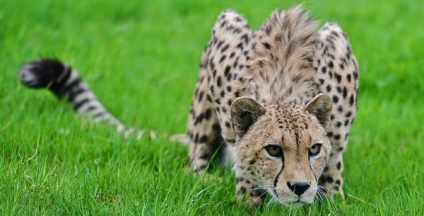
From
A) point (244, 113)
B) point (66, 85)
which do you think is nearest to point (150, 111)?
point (66, 85)

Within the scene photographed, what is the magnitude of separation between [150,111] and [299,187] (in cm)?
241

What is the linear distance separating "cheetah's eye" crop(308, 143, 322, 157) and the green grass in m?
0.30

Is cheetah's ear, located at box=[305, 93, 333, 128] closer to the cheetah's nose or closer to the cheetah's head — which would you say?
the cheetah's head

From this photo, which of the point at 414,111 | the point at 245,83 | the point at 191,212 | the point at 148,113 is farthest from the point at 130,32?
the point at 191,212

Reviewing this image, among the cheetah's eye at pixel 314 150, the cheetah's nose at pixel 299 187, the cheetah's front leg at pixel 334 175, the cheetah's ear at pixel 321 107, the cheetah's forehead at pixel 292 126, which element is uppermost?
the cheetah's ear at pixel 321 107

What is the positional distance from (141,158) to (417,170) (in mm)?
1487

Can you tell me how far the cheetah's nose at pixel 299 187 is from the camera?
11.7ft

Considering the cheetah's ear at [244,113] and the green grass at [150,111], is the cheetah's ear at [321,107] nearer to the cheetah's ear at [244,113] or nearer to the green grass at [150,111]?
the cheetah's ear at [244,113]

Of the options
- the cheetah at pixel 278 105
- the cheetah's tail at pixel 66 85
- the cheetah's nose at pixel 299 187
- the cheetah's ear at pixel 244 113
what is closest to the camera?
the cheetah's nose at pixel 299 187

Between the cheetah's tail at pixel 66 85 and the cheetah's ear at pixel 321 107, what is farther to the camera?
the cheetah's tail at pixel 66 85

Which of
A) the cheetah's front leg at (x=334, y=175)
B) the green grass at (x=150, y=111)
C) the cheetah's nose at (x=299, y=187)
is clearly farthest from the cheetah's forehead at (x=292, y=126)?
the cheetah's front leg at (x=334, y=175)

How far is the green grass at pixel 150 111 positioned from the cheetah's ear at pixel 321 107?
0.43m

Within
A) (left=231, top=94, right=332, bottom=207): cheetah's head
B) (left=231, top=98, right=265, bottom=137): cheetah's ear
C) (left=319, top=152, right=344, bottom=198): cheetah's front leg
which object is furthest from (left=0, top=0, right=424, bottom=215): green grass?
(left=231, top=98, right=265, bottom=137): cheetah's ear

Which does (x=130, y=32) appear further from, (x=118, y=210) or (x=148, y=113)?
(x=118, y=210)
